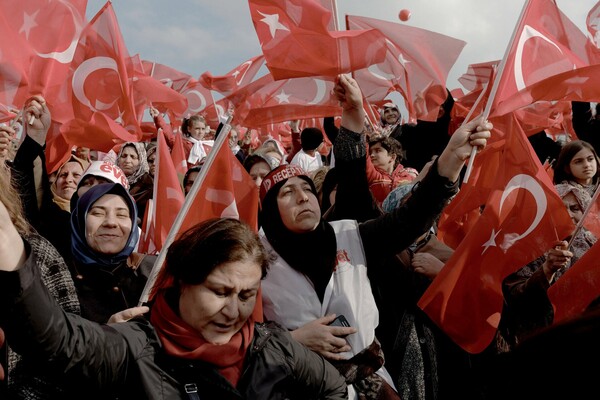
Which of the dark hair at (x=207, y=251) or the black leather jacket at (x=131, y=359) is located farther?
the dark hair at (x=207, y=251)

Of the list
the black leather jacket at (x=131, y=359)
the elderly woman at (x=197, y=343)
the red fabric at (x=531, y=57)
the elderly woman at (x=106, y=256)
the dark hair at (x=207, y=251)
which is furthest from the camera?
the red fabric at (x=531, y=57)

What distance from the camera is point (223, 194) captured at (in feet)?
11.4

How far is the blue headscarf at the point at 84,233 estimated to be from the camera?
2799 millimetres

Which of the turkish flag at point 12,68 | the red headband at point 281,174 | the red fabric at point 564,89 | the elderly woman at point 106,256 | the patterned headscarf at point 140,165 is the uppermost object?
the turkish flag at point 12,68

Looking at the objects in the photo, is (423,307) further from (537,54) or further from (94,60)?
(94,60)

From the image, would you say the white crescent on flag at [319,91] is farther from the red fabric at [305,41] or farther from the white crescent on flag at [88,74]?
the white crescent on flag at [88,74]

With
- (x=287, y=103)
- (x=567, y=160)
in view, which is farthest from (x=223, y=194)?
(x=567, y=160)

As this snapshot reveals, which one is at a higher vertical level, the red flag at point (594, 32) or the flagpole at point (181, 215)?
the red flag at point (594, 32)

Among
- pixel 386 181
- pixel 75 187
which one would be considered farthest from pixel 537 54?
pixel 75 187

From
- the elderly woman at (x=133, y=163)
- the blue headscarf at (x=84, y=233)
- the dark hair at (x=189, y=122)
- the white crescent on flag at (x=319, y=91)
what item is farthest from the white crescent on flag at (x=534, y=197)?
the dark hair at (x=189, y=122)

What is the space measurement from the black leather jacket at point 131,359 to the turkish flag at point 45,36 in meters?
2.14

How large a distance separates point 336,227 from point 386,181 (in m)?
2.10

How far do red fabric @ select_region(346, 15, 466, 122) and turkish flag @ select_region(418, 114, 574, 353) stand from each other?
625 mm

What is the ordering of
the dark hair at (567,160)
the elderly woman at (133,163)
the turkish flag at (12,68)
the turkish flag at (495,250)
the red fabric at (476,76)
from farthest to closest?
the elderly woman at (133,163) < the red fabric at (476,76) < the dark hair at (567,160) < the turkish flag at (12,68) < the turkish flag at (495,250)
